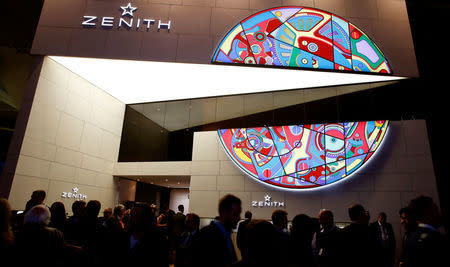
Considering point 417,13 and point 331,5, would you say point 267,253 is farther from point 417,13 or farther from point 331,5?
point 417,13

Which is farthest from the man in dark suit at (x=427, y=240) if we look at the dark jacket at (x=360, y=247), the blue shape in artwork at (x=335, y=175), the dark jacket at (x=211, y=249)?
the blue shape in artwork at (x=335, y=175)

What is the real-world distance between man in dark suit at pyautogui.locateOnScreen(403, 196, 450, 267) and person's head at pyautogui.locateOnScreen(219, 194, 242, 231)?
1.56 metres

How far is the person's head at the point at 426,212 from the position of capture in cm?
266

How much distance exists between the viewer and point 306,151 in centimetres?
855

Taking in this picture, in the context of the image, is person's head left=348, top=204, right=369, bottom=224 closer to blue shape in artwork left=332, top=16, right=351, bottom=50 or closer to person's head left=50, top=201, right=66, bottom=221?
person's head left=50, top=201, right=66, bottom=221

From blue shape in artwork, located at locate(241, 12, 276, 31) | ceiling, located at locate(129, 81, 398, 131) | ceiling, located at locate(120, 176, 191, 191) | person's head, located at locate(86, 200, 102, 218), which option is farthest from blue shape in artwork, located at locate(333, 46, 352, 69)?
person's head, located at locate(86, 200, 102, 218)

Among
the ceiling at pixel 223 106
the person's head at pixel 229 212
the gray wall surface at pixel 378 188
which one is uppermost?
the ceiling at pixel 223 106

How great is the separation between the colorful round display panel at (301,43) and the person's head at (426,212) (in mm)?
6235

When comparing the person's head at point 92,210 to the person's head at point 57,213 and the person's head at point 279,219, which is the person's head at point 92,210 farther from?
the person's head at point 279,219

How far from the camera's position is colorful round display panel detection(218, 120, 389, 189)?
8281 mm

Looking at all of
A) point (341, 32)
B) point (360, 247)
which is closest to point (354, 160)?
point (341, 32)

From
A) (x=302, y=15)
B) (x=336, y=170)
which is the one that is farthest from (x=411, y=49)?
(x=336, y=170)

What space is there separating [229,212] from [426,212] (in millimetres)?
1841

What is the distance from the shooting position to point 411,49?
892 centimetres
